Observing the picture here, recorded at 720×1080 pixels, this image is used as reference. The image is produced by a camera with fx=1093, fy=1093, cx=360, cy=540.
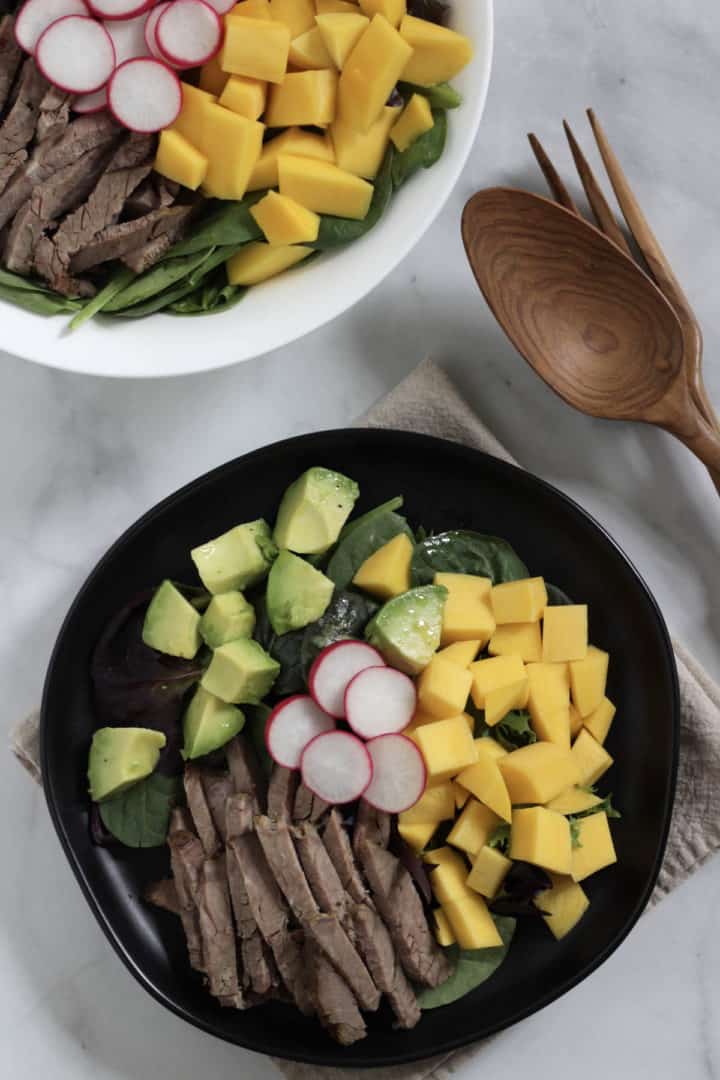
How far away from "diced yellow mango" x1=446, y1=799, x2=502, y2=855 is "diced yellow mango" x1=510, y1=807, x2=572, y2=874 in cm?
5

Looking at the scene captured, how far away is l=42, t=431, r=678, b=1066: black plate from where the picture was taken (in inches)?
85.4

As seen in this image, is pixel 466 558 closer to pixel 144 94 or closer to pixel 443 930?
pixel 443 930

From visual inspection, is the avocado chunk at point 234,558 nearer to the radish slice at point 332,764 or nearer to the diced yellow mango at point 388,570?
the diced yellow mango at point 388,570

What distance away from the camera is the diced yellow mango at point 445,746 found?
204 cm

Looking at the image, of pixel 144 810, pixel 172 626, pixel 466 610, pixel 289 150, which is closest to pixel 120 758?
pixel 144 810

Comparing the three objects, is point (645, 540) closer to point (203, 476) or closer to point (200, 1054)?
point (203, 476)

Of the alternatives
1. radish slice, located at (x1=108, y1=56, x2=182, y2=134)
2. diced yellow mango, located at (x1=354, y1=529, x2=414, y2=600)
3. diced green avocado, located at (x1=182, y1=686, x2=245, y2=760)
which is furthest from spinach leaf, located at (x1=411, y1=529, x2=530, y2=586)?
radish slice, located at (x1=108, y1=56, x2=182, y2=134)

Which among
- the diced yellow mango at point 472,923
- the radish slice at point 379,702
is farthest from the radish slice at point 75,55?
the diced yellow mango at point 472,923

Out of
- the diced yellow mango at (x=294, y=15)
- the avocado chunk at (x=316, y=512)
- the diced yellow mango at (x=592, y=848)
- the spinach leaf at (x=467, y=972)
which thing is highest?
the diced yellow mango at (x=294, y=15)

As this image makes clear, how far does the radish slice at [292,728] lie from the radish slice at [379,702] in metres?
0.08

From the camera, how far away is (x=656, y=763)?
2.19 meters

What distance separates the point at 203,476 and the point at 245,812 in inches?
26.4

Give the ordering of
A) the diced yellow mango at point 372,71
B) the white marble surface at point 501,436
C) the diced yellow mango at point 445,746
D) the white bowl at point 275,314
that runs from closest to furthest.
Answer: the diced yellow mango at point 372,71 → the white bowl at point 275,314 → the diced yellow mango at point 445,746 → the white marble surface at point 501,436

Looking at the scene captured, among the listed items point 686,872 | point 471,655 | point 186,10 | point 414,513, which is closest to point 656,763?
point 686,872
